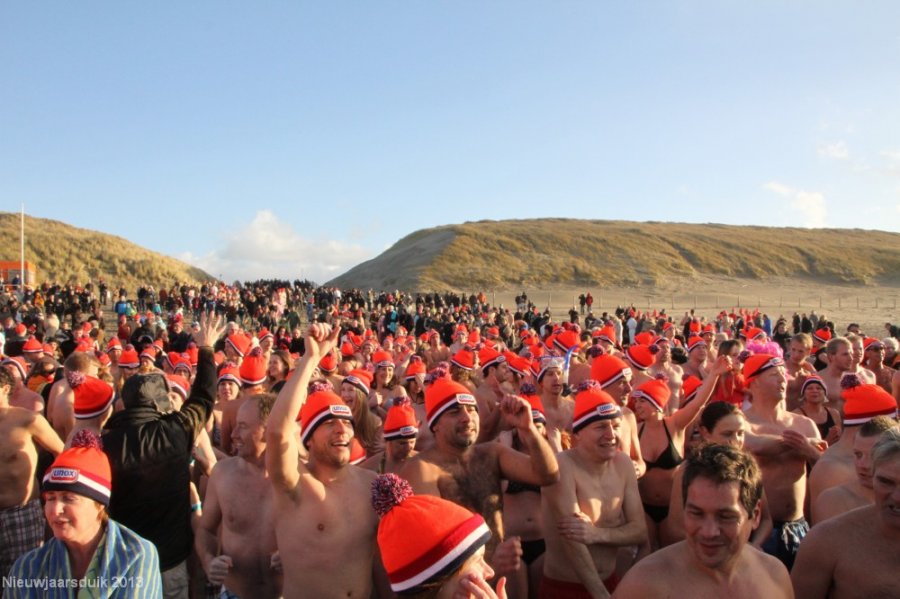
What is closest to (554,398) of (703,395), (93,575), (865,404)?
(703,395)

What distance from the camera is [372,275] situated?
8031cm

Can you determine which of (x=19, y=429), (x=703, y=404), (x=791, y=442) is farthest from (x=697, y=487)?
(x=19, y=429)

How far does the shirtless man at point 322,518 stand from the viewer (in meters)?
3.62

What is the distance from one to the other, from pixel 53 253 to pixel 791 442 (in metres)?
73.8

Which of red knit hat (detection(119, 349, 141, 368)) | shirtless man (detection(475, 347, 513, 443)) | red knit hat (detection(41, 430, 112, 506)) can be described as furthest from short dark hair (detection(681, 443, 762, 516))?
red knit hat (detection(119, 349, 141, 368))

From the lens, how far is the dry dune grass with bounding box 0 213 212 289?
6372 centimetres

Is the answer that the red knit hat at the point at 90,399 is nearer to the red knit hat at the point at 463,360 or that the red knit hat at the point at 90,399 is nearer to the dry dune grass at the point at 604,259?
the red knit hat at the point at 463,360

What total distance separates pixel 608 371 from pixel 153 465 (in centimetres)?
435

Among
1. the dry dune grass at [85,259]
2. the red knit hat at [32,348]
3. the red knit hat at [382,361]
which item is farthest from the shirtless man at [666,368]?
the dry dune grass at [85,259]

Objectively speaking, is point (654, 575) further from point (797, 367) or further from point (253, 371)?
point (797, 367)

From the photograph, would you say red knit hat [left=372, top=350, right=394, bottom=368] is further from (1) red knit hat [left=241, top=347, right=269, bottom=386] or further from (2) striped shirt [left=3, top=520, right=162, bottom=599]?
(2) striped shirt [left=3, top=520, right=162, bottom=599]

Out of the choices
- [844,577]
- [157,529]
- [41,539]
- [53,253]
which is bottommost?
[41,539]

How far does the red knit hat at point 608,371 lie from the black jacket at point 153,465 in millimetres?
3905

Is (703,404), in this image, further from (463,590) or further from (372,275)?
(372,275)
